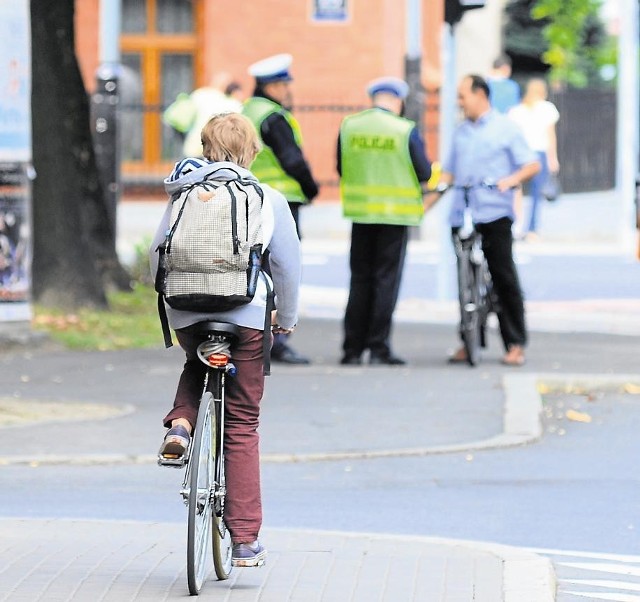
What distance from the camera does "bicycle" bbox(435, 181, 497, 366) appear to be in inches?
486

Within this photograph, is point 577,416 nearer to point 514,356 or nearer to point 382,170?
point 514,356

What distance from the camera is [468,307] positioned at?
1241cm

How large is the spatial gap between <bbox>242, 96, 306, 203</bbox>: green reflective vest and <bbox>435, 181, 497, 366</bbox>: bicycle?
940 millimetres

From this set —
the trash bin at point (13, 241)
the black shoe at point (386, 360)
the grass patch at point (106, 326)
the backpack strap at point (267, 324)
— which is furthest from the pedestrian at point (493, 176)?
the backpack strap at point (267, 324)

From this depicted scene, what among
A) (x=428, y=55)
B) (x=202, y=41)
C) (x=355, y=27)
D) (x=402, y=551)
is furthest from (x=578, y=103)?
(x=402, y=551)

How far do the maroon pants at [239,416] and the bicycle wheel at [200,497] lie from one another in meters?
0.11

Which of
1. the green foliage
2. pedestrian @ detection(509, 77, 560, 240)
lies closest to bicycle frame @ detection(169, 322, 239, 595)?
pedestrian @ detection(509, 77, 560, 240)

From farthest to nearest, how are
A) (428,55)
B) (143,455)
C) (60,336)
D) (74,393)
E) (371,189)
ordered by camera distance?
1. (428,55)
2. (60,336)
3. (371,189)
4. (74,393)
5. (143,455)

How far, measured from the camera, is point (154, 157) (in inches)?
1165

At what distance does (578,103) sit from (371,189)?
53.8ft

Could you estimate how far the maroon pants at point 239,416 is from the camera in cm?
620

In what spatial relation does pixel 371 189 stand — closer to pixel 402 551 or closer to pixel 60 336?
pixel 60 336

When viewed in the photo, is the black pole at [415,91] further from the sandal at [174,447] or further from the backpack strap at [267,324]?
the sandal at [174,447]

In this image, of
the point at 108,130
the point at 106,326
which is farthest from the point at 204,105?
the point at 106,326
